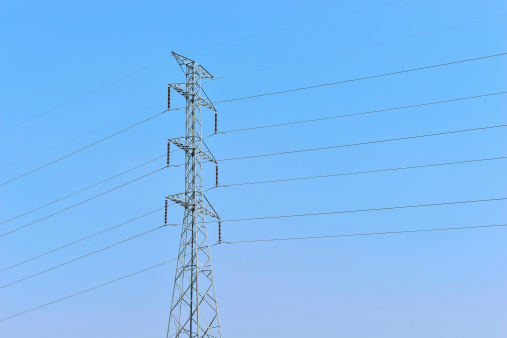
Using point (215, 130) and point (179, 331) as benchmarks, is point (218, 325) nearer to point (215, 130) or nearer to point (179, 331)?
point (179, 331)

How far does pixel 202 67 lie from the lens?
5631cm

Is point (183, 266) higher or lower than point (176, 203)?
lower

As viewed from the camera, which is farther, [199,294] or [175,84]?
[175,84]

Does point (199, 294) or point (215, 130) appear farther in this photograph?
point (215, 130)

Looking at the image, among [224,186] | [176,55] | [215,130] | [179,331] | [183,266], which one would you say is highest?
[176,55]

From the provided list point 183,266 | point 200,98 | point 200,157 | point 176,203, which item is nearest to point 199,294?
point 183,266

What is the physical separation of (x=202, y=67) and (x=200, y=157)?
7.95 meters

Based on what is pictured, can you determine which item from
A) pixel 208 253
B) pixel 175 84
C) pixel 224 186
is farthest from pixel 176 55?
pixel 208 253

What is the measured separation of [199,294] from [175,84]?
17.0 m

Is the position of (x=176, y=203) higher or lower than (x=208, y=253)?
higher

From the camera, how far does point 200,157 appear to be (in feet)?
177

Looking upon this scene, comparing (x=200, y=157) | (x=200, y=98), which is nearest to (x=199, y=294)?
(x=200, y=157)

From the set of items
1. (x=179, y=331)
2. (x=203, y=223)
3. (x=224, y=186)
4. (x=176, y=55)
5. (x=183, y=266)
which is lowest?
(x=179, y=331)

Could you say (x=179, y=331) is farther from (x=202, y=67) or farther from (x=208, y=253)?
(x=202, y=67)
